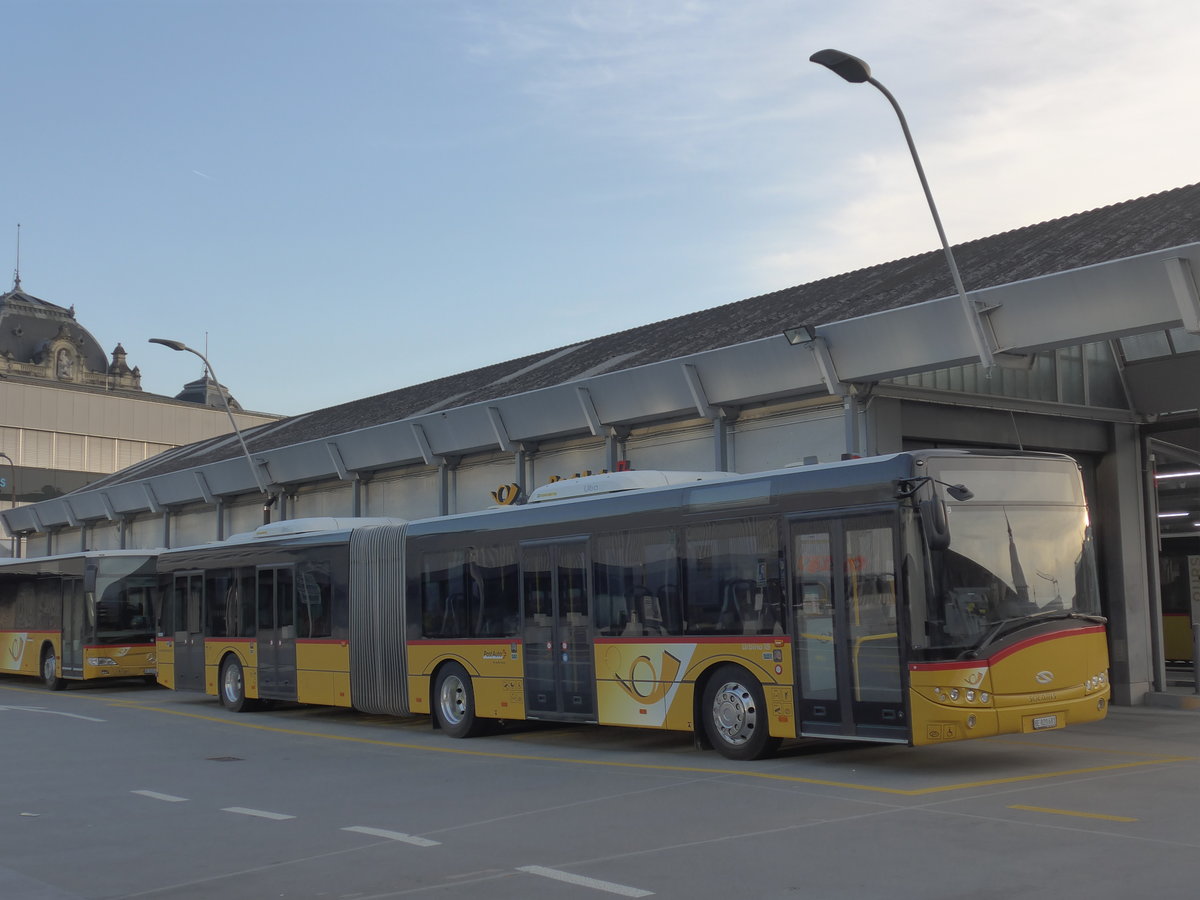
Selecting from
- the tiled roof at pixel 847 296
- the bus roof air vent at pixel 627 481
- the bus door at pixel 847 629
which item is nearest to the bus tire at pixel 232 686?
the tiled roof at pixel 847 296

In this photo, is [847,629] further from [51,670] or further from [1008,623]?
[51,670]

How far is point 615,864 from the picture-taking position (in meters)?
8.84

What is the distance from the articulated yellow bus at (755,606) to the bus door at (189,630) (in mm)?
5097

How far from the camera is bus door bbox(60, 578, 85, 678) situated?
2967 cm

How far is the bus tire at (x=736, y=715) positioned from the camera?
13922 mm

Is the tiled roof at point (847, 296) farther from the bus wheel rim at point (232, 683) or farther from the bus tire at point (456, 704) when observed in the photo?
the bus wheel rim at point (232, 683)

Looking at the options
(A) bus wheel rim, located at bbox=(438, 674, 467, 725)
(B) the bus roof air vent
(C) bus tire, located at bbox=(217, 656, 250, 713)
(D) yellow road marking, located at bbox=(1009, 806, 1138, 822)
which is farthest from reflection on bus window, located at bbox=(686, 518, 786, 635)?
(C) bus tire, located at bbox=(217, 656, 250, 713)

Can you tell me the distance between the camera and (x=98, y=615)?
29.3 m

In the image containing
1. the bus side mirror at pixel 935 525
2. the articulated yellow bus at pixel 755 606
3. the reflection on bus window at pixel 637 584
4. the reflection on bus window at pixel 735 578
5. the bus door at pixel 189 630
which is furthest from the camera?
the bus door at pixel 189 630

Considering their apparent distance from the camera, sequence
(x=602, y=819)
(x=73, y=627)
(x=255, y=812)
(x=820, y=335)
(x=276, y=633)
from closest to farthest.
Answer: (x=602, y=819) → (x=255, y=812) → (x=820, y=335) → (x=276, y=633) → (x=73, y=627)

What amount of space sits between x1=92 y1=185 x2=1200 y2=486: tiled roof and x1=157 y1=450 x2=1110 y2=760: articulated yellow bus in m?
6.13

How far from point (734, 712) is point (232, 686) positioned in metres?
12.1

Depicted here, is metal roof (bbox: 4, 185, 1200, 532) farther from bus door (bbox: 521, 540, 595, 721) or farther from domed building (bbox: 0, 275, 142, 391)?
domed building (bbox: 0, 275, 142, 391)

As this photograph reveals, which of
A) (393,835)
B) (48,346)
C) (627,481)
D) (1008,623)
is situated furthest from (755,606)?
(48,346)
